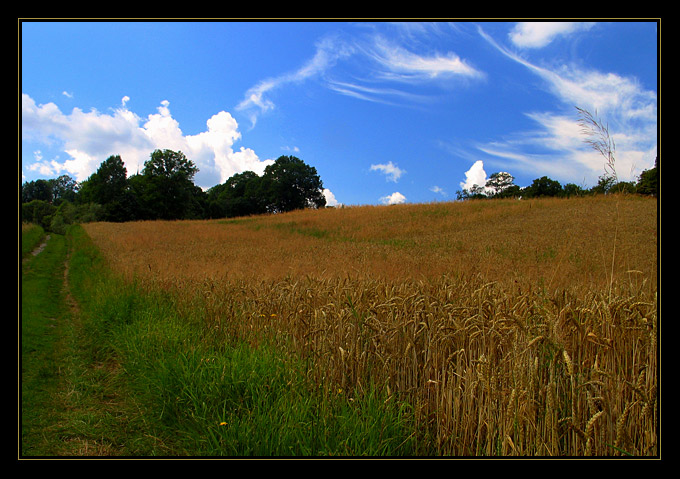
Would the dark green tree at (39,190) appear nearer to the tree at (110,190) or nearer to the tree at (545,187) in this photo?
the tree at (110,190)

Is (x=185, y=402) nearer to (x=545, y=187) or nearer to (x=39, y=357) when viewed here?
(x=39, y=357)

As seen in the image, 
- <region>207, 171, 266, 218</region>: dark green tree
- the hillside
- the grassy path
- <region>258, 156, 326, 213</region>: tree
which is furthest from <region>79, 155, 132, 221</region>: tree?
the grassy path

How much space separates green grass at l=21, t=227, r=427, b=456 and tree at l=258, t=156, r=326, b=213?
193 ft

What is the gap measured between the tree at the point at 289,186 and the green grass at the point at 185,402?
58.8 m

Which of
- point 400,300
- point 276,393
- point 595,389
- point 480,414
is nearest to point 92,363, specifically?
point 276,393

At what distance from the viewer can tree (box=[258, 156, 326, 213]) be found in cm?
6347

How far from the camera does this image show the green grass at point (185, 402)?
7.77 ft

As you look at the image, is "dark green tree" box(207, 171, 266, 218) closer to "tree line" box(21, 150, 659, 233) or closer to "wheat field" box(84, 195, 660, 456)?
"tree line" box(21, 150, 659, 233)

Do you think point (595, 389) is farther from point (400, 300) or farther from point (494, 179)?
point (494, 179)

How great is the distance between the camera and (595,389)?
2174mm

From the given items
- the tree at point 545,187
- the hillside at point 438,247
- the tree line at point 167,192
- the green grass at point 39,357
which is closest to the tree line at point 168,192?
the tree line at point 167,192

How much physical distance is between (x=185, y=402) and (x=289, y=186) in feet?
205
